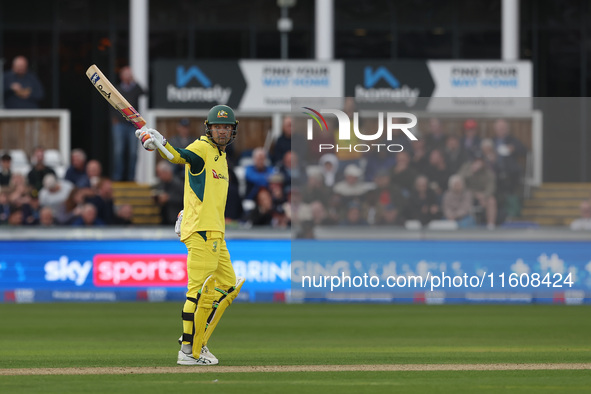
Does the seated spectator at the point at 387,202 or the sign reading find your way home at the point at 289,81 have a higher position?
the sign reading find your way home at the point at 289,81

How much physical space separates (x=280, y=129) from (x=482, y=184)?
654cm

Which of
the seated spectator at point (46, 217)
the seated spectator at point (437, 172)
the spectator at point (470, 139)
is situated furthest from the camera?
the seated spectator at point (46, 217)

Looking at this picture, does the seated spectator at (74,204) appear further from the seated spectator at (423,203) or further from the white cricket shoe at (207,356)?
the white cricket shoe at (207,356)

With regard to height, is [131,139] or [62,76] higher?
[62,76]

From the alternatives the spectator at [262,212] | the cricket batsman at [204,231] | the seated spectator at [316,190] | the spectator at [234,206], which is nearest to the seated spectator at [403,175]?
the seated spectator at [316,190]

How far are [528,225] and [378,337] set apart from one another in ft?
18.3

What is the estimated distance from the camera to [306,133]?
19234 mm

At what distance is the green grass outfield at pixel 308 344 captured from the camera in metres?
9.91

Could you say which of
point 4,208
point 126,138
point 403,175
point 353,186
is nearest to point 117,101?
point 353,186

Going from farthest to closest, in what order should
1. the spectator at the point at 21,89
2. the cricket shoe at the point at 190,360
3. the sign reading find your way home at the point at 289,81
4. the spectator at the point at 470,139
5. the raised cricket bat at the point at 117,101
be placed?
1. the sign reading find your way home at the point at 289,81
2. the spectator at the point at 21,89
3. the spectator at the point at 470,139
4. the cricket shoe at the point at 190,360
5. the raised cricket bat at the point at 117,101

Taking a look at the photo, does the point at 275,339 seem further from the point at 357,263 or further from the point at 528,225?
the point at 528,225

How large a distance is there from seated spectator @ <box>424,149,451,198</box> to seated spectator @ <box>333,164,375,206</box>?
949 mm

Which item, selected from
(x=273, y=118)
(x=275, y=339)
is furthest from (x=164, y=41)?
(x=275, y=339)

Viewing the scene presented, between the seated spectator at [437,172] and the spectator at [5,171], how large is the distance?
300 inches
